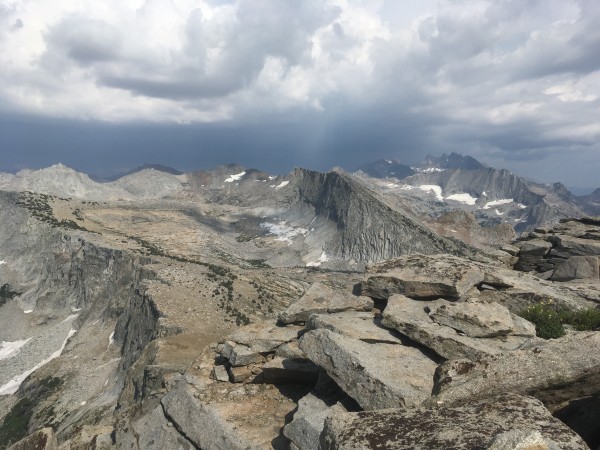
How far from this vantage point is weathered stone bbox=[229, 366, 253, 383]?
1642 centimetres

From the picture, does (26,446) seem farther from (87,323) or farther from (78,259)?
(78,259)

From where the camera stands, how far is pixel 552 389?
9.84m

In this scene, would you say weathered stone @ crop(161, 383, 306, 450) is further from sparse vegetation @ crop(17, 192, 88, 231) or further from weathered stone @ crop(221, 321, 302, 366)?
sparse vegetation @ crop(17, 192, 88, 231)

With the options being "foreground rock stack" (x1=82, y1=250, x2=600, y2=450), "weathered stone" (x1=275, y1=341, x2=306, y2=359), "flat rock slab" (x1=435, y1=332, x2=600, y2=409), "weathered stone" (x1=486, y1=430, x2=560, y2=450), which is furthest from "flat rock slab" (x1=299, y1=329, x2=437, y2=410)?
"weathered stone" (x1=486, y1=430, x2=560, y2=450)

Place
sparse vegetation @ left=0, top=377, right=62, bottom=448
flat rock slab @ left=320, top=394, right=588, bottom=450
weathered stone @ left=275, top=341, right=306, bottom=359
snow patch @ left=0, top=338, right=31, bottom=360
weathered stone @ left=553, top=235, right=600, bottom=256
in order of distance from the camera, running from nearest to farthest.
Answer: flat rock slab @ left=320, top=394, right=588, bottom=450
weathered stone @ left=275, top=341, right=306, bottom=359
weathered stone @ left=553, top=235, right=600, bottom=256
sparse vegetation @ left=0, top=377, right=62, bottom=448
snow patch @ left=0, top=338, right=31, bottom=360

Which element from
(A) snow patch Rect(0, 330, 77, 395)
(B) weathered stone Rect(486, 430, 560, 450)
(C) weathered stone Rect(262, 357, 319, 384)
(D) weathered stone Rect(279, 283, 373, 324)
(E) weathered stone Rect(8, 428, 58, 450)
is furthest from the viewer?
(A) snow patch Rect(0, 330, 77, 395)

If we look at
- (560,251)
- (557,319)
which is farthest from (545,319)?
(560,251)

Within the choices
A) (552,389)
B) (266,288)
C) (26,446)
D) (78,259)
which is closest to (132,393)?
(26,446)

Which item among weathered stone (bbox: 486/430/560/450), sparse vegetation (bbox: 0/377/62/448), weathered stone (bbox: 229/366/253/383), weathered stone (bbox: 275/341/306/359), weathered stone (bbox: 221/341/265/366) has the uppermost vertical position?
weathered stone (bbox: 486/430/560/450)

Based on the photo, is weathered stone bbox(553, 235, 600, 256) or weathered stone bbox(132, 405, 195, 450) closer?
weathered stone bbox(132, 405, 195, 450)

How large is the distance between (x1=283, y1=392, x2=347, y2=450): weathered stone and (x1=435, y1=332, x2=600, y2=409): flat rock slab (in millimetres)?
3319

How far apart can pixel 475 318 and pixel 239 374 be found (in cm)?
906

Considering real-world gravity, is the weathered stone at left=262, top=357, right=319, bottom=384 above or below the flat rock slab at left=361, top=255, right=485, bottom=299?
below

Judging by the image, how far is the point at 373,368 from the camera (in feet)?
40.1
